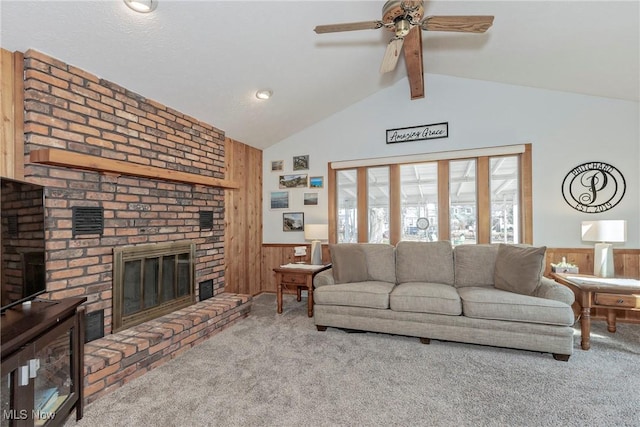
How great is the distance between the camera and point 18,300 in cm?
157

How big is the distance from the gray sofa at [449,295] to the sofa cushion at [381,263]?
0.04ft

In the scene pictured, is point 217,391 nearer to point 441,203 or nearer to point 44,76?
point 44,76

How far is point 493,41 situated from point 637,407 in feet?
10.1

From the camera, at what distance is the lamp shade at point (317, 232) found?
418 cm

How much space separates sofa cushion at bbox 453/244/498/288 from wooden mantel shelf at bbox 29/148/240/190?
3.06 metres

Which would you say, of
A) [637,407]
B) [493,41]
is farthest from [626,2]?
[637,407]

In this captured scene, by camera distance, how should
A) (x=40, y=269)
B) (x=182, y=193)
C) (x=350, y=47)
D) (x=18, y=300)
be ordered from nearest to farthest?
(x=18, y=300) → (x=40, y=269) → (x=350, y=47) → (x=182, y=193)

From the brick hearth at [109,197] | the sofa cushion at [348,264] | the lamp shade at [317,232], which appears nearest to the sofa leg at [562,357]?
the sofa cushion at [348,264]

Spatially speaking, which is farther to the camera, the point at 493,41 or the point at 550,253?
the point at 550,253

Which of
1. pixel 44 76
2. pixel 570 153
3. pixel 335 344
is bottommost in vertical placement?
pixel 335 344

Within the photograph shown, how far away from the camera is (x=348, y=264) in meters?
3.43

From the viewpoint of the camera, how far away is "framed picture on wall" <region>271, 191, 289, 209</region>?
4820mm

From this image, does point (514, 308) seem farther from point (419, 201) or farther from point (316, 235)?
point (316, 235)

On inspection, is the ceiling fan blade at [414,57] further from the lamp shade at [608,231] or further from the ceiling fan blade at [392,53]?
the lamp shade at [608,231]
